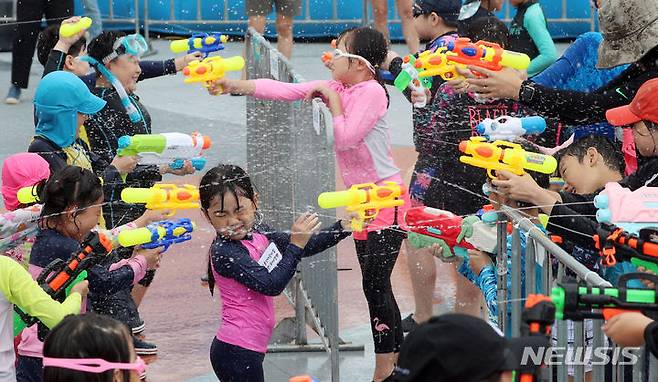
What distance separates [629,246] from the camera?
3.79 metres

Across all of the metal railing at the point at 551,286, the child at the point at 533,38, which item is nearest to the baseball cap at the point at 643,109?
the metal railing at the point at 551,286

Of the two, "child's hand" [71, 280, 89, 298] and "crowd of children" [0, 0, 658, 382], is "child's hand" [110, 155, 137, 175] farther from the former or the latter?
"child's hand" [71, 280, 89, 298]

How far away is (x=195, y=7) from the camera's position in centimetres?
1363

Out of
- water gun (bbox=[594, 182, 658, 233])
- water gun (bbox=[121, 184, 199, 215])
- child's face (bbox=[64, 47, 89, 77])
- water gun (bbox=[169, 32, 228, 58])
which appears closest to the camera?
water gun (bbox=[594, 182, 658, 233])

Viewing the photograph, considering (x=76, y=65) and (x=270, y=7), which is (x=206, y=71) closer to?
(x=76, y=65)

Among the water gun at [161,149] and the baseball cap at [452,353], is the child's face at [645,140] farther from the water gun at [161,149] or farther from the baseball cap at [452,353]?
the water gun at [161,149]

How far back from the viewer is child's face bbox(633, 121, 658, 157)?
4.47 metres

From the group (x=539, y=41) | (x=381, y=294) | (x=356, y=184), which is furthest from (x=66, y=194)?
(x=539, y=41)

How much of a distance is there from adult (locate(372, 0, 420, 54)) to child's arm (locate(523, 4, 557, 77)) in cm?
326

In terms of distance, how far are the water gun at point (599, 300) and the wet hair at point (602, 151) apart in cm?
169

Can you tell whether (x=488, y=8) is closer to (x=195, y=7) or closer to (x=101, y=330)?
(x=101, y=330)

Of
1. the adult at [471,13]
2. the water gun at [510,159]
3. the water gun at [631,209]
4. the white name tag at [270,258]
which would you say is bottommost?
the white name tag at [270,258]

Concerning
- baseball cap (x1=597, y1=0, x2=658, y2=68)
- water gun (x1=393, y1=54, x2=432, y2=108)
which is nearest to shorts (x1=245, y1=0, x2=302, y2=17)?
water gun (x1=393, y1=54, x2=432, y2=108)

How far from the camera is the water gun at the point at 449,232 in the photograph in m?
4.75
